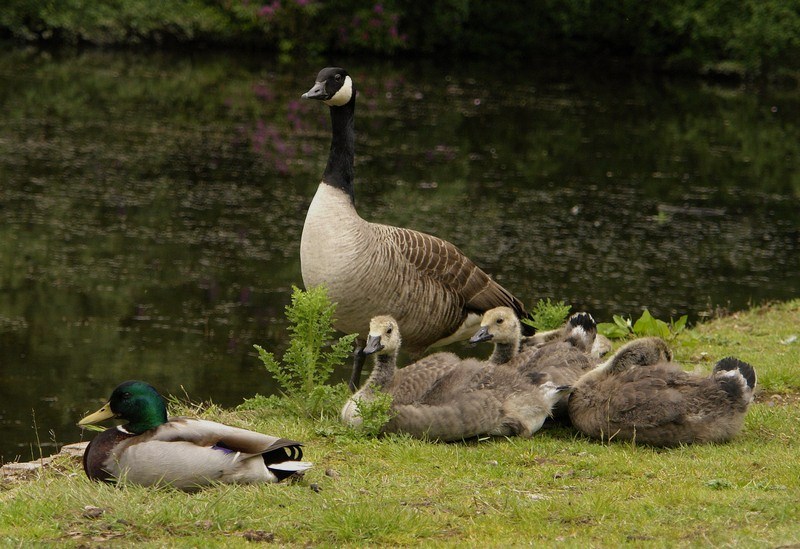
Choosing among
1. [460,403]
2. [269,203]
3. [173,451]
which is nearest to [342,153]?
[460,403]

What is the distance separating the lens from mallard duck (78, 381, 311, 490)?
603 cm

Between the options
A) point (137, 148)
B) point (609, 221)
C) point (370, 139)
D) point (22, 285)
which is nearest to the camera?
point (22, 285)

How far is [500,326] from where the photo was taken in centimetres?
795

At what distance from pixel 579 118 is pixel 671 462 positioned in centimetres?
2375

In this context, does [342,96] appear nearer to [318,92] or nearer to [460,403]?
[318,92]

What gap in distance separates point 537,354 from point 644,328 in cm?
275

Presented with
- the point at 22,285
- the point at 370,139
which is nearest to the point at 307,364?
the point at 22,285

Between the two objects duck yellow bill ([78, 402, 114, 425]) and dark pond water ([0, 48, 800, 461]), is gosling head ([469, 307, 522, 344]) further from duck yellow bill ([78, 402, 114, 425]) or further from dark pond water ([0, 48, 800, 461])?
dark pond water ([0, 48, 800, 461])

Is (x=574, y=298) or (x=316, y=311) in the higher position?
(x=316, y=311)

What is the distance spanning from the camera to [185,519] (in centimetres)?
555

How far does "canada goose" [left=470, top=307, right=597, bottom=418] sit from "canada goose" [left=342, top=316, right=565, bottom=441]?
6.0 inches

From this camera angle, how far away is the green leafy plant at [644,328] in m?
10.4

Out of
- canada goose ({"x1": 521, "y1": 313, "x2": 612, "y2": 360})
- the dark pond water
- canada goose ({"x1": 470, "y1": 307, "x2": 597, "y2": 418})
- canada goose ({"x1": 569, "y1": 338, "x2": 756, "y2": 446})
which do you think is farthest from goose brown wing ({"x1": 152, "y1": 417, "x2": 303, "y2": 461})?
canada goose ({"x1": 521, "y1": 313, "x2": 612, "y2": 360})

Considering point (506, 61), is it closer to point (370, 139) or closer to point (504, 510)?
point (370, 139)
